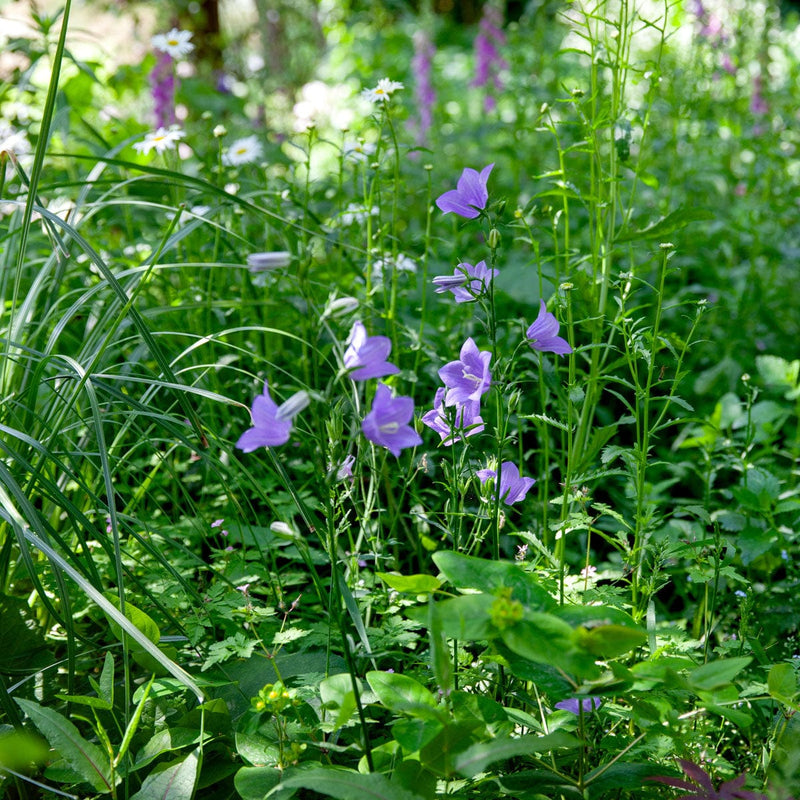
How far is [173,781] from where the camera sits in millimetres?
984

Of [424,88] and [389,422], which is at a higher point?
[424,88]

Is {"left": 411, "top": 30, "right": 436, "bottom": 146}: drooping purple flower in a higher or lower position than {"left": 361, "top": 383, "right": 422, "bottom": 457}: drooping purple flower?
higher

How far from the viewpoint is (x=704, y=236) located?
276 cm

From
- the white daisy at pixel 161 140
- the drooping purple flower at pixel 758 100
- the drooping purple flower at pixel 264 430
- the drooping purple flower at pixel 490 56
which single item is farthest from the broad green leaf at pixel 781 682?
the drooping purple flower at pixel 490 56

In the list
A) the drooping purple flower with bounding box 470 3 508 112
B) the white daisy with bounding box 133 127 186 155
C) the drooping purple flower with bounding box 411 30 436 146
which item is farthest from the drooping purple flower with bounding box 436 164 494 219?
the drooping purple flower with bounding box 470 3 508 112

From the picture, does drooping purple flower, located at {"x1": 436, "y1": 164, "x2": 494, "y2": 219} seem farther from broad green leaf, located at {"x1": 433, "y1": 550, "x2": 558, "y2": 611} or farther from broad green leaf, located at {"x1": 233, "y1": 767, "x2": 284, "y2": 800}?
broad green leaf, located at {"x1": 233, "y1": 767, "x2": 284, "y2": 800}

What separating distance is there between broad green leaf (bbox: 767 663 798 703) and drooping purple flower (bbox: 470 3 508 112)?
387 cm

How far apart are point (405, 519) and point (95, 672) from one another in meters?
0.66

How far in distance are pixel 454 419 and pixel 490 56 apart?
3.77 m

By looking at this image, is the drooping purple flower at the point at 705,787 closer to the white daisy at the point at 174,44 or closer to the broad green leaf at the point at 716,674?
the broad green leaf at the point at 716,674

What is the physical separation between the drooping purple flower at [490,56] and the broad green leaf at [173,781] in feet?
13.0

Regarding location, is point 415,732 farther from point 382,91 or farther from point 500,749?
point 382,91

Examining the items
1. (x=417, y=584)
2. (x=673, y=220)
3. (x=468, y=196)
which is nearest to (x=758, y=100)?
(x=673, y=220)

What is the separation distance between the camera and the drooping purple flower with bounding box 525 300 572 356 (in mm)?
1029
